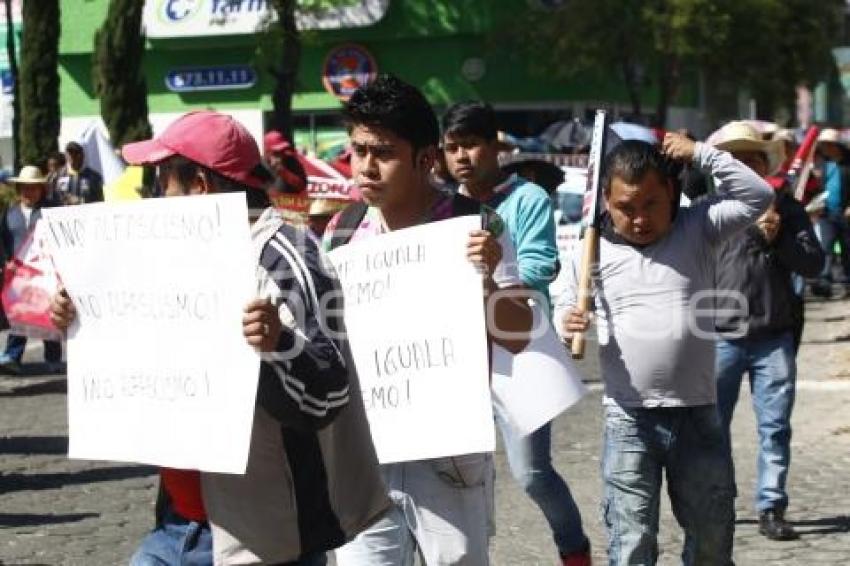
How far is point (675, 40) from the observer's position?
36.2 m

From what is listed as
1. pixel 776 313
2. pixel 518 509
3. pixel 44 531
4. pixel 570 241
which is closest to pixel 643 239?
pixel 776 313

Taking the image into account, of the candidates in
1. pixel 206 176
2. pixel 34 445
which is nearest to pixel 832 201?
pixel 34 445

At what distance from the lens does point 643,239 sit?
20.1 feet

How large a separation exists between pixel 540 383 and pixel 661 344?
621 mm

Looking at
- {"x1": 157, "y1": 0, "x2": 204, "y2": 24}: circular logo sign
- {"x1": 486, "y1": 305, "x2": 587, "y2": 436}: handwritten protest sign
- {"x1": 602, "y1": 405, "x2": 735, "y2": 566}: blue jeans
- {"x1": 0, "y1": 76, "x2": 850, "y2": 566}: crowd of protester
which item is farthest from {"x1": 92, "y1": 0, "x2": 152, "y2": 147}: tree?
{"x1": 486, "y1": 305, "x2": 587, "y2": 436}: handwritten protest sign

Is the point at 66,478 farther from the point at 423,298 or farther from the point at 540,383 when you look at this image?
the point at 423,298

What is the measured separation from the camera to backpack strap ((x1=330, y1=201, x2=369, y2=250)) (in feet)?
17.0

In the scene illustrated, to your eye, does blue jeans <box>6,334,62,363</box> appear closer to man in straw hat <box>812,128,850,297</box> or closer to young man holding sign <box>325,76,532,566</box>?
man in straw hat <box>812,128,850,297</box>

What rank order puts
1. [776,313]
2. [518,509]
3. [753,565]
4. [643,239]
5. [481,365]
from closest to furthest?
[481,365] < [643,239] < [753,565] < [776,313] < [518,509]

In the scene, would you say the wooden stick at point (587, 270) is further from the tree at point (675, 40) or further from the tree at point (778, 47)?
the tree at point (778, 47)

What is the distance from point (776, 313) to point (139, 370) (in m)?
4.57

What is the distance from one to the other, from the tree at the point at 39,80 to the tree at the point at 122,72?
211 centimetres

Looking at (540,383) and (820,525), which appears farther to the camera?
(820,525)

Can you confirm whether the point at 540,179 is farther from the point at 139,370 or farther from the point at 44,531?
the point at 139,370
